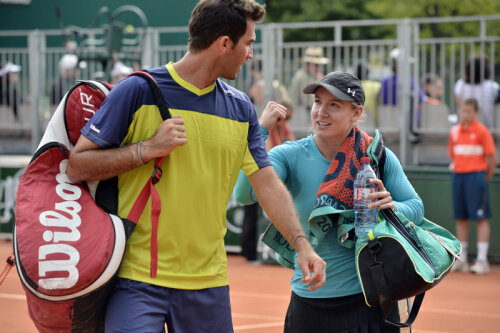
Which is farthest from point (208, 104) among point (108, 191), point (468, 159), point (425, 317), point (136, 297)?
point (468, 159)

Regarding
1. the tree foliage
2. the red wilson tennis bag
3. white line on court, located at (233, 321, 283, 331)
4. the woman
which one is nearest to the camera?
the red wilson tennis bag

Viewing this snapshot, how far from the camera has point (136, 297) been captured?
323 centimetres

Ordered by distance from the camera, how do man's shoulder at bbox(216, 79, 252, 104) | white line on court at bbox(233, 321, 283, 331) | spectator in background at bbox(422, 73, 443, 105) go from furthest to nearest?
spectator in background at bbox(422, 73, 443, 105), white line on court at bbox(233, 321, 283, 331), man's shoulder at bbox(216, 79, 252, 104)

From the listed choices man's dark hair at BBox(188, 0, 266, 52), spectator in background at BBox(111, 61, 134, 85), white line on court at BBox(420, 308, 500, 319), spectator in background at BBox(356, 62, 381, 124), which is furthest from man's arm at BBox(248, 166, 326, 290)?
spectator in background at BBox(111, 61, 134, 85)

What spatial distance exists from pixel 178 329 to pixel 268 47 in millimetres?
8415

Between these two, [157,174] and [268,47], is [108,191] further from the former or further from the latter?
[268,47]

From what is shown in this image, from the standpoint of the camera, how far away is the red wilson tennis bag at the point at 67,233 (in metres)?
3.00

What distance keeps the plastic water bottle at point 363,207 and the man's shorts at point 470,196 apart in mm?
6962

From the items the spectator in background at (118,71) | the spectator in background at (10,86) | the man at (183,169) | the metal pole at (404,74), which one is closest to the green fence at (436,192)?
the metal pole at (404,74)

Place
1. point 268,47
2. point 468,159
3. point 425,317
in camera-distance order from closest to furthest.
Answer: point 425,317, point 468,159, point 268,47

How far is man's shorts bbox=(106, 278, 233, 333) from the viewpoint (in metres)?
3.21

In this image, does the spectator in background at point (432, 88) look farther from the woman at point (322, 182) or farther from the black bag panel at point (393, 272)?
the black bag panel at point (393, 272)

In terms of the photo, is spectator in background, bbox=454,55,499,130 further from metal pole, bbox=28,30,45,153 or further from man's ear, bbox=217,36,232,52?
man's ear, bbox=217,36,232,52

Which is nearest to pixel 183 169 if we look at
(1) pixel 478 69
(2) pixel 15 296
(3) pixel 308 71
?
(2) pixel 15 296
